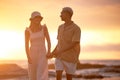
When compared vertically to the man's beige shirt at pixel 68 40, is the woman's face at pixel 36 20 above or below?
above

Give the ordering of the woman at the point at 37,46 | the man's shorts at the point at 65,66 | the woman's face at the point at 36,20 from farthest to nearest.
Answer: the man's shorts at the point at 65,66
the woman at the point at 37,46
the woman's face at the point at 36,20

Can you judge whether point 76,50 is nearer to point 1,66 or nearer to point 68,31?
point 68,31

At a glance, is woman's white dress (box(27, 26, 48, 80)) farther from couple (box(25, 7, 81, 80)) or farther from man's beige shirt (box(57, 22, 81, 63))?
man's beige shirt (box(57, 22, 81, 63))

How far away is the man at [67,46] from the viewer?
32.5 feet

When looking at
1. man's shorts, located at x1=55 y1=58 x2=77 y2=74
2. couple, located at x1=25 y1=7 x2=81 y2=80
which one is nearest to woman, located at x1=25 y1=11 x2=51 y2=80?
couple, located at x1=25 y1=7 x2=81 y2=80

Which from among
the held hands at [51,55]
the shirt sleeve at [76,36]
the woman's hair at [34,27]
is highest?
the woman's hair at [34,27]

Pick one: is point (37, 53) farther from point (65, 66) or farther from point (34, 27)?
point (65, 66)

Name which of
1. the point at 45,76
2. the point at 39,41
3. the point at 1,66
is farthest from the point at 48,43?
the point at 1,66

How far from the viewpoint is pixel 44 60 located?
32.2 feet

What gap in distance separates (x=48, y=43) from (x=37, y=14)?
30.5 inches

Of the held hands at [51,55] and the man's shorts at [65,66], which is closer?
the held hands at [51,55]

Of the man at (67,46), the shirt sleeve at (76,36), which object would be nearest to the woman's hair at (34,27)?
the man at (67,46)

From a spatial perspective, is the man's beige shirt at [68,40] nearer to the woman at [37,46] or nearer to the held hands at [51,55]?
the held hands at [51,55]

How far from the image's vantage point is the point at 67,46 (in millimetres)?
9969
